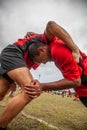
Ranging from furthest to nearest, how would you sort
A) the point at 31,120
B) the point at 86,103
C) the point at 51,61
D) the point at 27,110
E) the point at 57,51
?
the point at 27,110 < the point at 31,120 < the point at 86,103 < the point at 51,61 < the point at 57,51

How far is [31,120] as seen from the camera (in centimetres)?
679

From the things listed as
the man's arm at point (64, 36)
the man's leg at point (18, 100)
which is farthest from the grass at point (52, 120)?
the man's arm at point (64, 36)

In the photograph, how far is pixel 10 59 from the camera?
233 inches

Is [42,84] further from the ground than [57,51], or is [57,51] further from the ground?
[57,51]

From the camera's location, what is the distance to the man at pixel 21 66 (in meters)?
5.56

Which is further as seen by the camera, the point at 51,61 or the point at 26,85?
the point at 51,61

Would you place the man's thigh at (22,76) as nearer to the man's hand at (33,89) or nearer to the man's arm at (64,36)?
the man's hand at (33,89)

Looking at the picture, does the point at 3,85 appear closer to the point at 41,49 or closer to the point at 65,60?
the point at 41,49

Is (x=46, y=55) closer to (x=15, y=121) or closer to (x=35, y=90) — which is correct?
(x=35, y=90)

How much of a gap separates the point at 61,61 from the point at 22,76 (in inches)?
25.7

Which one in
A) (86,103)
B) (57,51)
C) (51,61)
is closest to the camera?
(57,51)

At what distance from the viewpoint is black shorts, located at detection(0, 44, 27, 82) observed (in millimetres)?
5775

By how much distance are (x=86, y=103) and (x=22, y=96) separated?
1304 mm

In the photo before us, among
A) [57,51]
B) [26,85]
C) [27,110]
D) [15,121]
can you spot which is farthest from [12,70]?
[27,110]
